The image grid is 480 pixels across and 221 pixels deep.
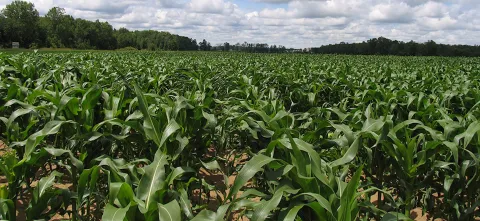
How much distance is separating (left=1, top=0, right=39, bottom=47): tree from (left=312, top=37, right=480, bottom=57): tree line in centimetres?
6736

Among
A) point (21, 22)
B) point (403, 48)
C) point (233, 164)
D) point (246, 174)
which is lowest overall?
point (233, 164)

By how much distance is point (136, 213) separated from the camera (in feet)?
6.45

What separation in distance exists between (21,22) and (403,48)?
86.0 metres

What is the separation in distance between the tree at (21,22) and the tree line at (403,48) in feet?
221

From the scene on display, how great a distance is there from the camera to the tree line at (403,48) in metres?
72.8

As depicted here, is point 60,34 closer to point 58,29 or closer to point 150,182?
point 58,29

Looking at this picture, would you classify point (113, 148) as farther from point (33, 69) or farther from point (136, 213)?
point (33, 69)

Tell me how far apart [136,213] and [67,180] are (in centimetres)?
341

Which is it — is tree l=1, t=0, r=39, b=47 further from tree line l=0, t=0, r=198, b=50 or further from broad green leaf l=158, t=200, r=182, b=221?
broad green leaf l=158, t=200, r=182, b=221

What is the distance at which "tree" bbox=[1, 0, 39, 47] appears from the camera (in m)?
82.7

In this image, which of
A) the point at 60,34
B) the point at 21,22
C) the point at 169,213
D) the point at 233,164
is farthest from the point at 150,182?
the point at 60,34

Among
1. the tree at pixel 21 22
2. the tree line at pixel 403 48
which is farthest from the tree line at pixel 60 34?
the tree line at pixel 403 48

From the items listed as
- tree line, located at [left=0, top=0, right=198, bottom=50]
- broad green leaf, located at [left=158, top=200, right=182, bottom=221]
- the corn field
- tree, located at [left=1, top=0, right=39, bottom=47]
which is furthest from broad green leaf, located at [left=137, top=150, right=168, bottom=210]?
tree, located at [left=1, top=0, right=39, bottom=47]

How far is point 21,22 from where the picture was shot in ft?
280
